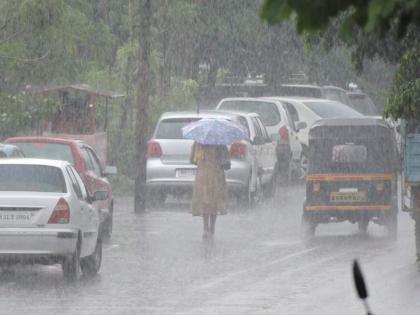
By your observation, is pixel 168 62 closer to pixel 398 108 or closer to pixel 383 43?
pixel 398 108

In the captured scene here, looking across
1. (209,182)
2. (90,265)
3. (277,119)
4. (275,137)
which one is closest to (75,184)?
(90,265)

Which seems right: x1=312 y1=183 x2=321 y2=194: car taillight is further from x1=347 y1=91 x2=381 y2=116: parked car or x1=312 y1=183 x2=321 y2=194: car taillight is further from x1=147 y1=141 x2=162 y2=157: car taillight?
x1=347 y1=91 x2=381 y2=116: parked car

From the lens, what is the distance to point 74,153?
773 inches

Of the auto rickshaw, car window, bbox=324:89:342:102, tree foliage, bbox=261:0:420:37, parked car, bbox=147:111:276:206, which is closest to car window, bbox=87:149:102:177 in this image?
the auto rickshaw

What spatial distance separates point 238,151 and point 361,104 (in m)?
18.3

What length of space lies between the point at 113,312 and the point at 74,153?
703 cm

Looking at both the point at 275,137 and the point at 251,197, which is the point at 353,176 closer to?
the point at 251,197

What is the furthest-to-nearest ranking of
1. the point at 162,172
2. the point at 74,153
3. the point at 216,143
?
Result: 1. the point at 162,172
2. the point at 216,143
3. the point at 74,153

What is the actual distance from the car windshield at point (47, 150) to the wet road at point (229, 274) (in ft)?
4.47

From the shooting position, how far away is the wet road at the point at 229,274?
13391 millimetres

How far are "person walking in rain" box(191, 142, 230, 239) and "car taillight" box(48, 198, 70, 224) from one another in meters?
6.05

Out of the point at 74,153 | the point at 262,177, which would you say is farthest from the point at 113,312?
the point at 262,177

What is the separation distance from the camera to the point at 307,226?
69.9 ft

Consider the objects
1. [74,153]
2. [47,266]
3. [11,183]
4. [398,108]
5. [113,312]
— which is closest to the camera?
[113,312]
